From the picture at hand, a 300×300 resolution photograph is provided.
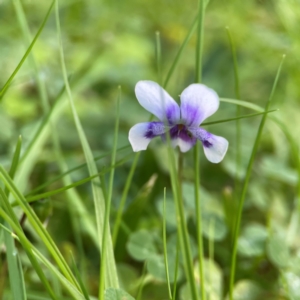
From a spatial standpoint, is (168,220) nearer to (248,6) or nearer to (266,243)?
(266,243)

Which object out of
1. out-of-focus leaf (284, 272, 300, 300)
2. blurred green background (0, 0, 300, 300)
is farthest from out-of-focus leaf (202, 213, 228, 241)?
out-of-focus leaf (284, 272, 300, 300)

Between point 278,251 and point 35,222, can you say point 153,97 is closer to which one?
point 35,222

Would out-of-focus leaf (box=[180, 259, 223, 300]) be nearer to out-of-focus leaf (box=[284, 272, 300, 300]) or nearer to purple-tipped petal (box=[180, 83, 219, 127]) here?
out-of-focus leaf (box=[284, 272, 300, 300])

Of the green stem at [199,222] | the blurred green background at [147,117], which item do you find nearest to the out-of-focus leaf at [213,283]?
the blurred green background at [147,117]

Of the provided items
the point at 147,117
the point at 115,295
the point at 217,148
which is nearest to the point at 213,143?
the point at 217,148

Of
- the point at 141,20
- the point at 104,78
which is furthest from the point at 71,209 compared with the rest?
the point at 141,20

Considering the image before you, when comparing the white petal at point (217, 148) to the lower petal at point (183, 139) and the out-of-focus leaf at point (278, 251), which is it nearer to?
the lower petal at point (183, 139)
